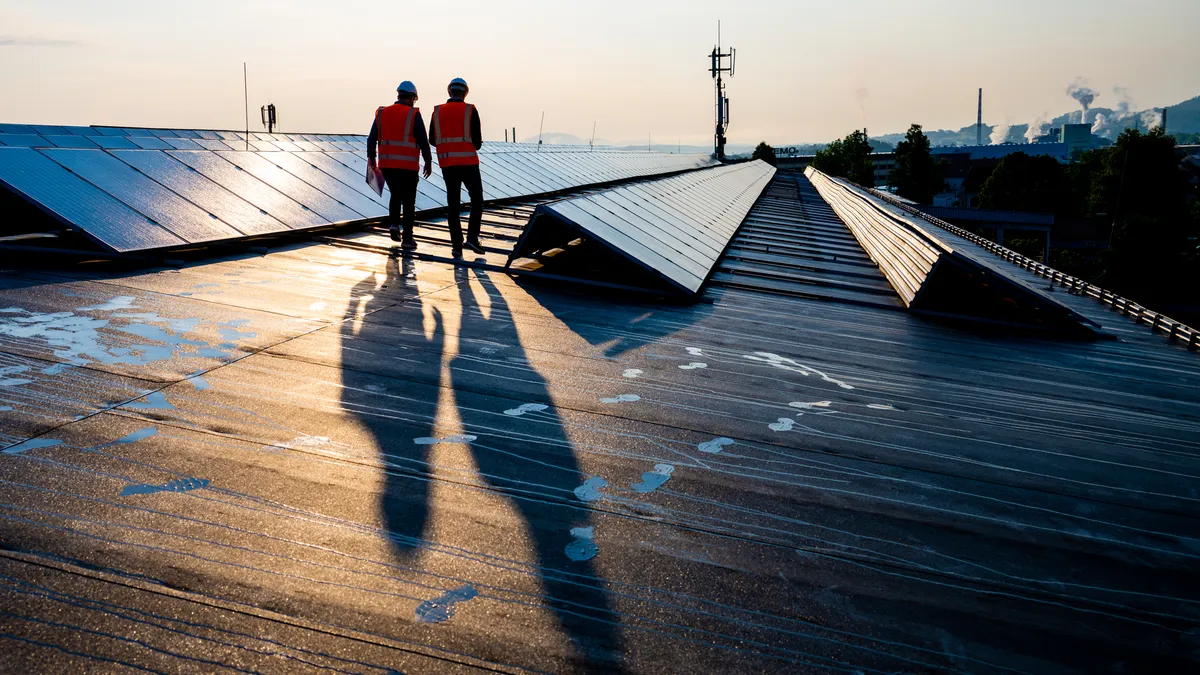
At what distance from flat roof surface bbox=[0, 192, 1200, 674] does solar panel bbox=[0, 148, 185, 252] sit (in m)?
1.83

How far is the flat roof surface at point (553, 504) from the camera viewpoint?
2590mm

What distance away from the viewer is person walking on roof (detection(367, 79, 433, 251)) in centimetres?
1048

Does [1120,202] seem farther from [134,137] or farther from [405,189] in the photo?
[405,189]

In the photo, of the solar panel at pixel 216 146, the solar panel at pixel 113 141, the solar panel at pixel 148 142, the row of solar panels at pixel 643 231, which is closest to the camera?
the row of solar panels at pixel 643 231

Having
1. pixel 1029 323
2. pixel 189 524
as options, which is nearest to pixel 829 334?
pixel 1029 323

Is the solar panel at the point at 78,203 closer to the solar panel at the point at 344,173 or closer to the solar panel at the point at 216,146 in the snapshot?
the solar panel at the point at 344,173

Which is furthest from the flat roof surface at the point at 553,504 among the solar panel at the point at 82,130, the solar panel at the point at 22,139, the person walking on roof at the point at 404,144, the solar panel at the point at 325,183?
the solar panel at the point at 82,130

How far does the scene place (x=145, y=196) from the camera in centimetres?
972

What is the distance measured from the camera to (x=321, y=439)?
3.97 m

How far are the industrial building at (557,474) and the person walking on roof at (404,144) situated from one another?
6.88 feet

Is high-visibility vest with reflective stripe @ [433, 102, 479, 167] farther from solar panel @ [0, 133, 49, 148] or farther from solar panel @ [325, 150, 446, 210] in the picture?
solar panel @ [0, 133, 49, 148]

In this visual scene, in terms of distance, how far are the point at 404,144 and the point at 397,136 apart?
135 millimetres

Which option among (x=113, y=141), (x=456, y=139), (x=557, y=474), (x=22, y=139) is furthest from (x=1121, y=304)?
(x=22, y=139)

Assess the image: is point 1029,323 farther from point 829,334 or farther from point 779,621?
point 779,621
